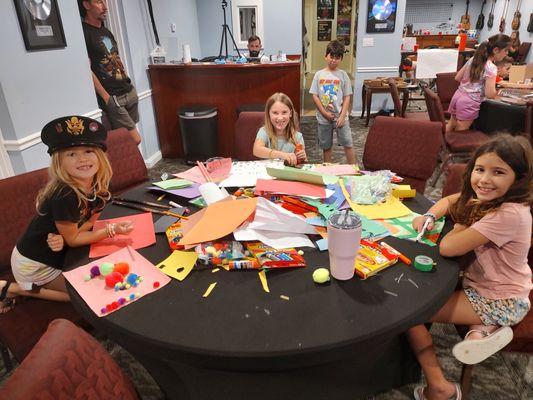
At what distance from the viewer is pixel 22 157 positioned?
2.28 metres

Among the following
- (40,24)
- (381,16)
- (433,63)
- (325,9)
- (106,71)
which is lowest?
(433,63)

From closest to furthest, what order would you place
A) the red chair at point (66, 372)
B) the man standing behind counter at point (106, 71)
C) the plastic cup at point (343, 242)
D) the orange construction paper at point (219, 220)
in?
the red chair at point (66, 372) < the plastic cup at point (343, 242) < the orange construction paper at point (219, 220) < the man standing behind counter at point (106, 71)

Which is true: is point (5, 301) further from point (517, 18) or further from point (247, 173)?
point (517, 18)

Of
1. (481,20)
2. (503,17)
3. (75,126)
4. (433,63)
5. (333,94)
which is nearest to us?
(75,126)

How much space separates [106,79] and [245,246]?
2707 mm

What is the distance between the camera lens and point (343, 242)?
38.0 inches

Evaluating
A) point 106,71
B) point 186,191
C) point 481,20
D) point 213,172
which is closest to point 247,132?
point 213,172

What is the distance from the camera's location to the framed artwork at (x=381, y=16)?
17.6 feet

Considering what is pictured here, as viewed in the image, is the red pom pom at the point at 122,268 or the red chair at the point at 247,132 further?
the red chair at the point at 247,132

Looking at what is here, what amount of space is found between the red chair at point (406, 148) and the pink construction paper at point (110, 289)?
64.8 inches

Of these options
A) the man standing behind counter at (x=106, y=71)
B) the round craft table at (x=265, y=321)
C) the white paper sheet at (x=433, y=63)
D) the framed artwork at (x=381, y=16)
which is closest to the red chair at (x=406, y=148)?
the round craft table at (x=265, y=321)

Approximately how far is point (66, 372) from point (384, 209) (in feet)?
3.72

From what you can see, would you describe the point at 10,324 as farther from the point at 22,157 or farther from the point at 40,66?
the point at 40,66

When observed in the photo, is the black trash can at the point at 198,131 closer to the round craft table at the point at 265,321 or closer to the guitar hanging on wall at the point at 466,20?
the round craft table at the point at 265,321
